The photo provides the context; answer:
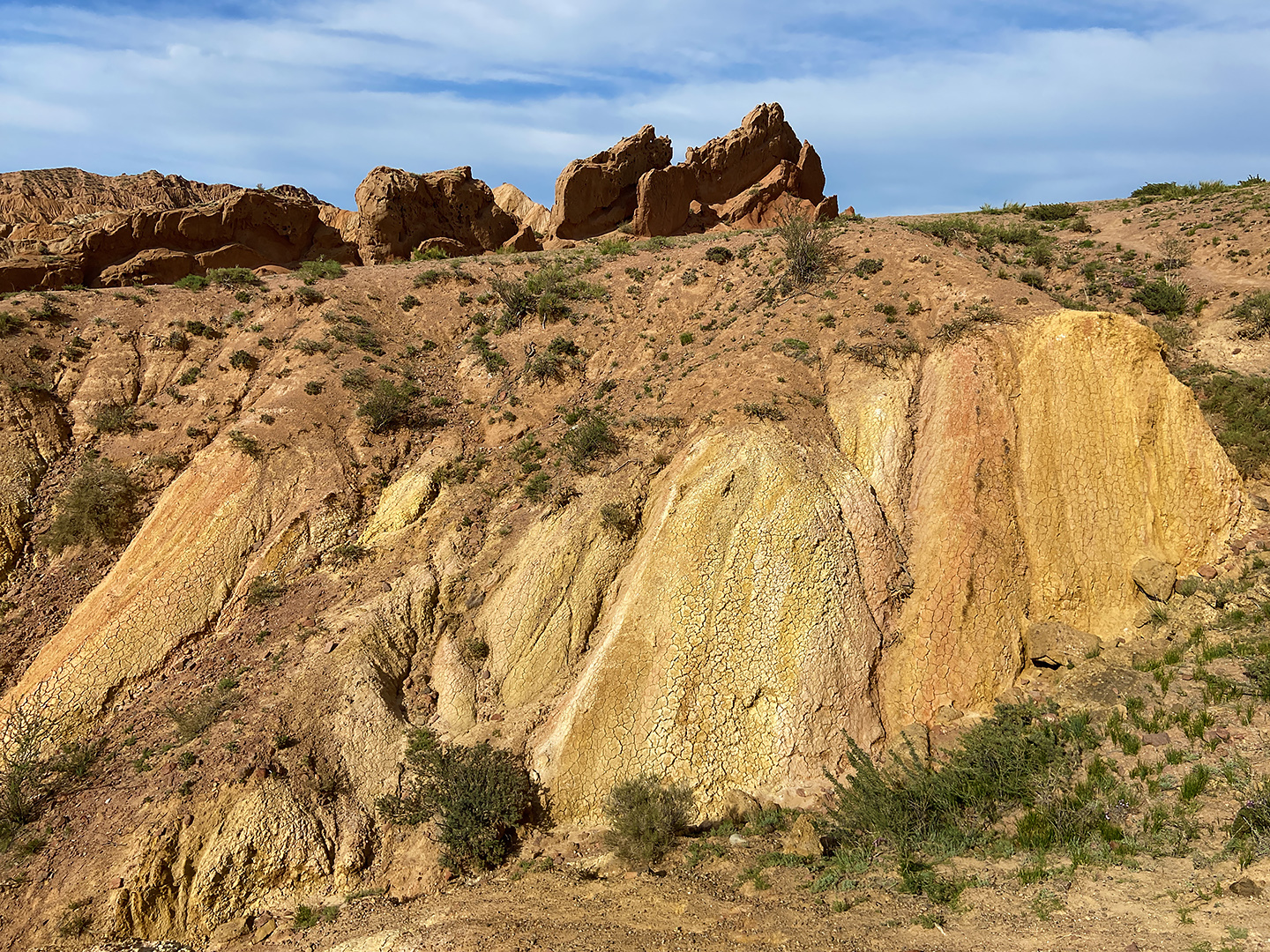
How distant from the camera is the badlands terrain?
9.35 metres

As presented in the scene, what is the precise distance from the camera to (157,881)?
9.70 meters

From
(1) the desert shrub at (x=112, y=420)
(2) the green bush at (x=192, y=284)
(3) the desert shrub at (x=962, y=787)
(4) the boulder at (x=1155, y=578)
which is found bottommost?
(3) the desert shrub at (x=962, y=787)

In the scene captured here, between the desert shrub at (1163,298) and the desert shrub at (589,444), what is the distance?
16043 millimetres

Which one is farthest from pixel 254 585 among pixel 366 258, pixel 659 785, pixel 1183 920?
pixel 366 258

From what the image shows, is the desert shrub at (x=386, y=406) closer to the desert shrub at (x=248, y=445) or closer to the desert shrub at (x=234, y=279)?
the desert shrub at (x=248, y=445)

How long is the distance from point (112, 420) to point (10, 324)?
472 centimetres

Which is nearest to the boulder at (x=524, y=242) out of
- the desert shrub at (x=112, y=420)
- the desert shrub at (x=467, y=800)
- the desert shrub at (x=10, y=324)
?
the desert shrub at (x=10, y=324)

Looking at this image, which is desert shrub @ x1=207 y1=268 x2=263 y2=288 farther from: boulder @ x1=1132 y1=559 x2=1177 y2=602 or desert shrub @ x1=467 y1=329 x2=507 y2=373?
boulder @ x1=1132 y1=559 x2=1177 y2=602

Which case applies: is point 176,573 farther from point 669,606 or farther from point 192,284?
point 192,284

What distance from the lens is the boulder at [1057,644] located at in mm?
12055

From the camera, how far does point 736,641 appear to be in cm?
1220

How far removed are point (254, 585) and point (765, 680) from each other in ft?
34.8

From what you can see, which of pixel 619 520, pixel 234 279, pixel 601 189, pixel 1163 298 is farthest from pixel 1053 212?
pixel 234 279

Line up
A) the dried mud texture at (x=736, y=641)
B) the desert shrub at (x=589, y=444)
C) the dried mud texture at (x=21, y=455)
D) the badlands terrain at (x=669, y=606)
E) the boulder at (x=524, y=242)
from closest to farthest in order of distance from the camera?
1. the badlands terrain at (x=669, y=606)
2. the dried mud texture at (x=736, y=641)
3. the dried mud texture at (x=21, y=455)
4. the desert shrub at (x=589, y=444)
5. the boulder at (x=524, y=242)
